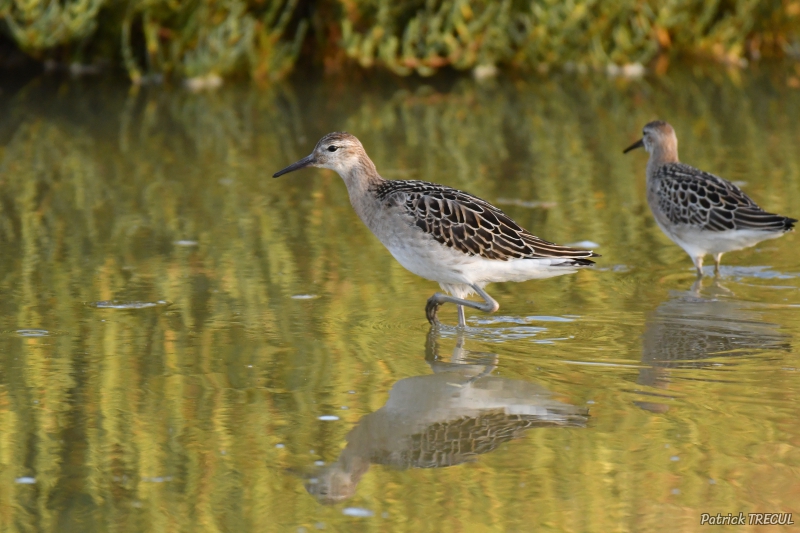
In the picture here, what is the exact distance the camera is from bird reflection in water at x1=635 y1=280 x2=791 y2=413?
703 cm

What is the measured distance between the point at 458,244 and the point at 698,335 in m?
1.62

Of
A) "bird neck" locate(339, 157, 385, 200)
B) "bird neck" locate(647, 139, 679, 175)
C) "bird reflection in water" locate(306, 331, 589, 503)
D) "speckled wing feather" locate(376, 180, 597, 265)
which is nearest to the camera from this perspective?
"bird reflection in water" locate(306, 331, 589, 503)

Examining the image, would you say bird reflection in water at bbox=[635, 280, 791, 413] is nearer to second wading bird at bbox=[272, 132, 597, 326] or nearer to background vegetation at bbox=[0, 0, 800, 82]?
second wading bird at bbox=[272, 132, 597, 326]

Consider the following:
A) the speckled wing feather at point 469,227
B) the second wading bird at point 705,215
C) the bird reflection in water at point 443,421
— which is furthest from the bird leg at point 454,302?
the second wading bird at point 705,215

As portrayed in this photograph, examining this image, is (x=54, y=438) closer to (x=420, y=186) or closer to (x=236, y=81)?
(x=420, y=186)

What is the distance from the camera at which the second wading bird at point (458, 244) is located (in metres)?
7.73

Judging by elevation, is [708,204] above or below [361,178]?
below

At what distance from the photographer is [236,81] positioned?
19016mm

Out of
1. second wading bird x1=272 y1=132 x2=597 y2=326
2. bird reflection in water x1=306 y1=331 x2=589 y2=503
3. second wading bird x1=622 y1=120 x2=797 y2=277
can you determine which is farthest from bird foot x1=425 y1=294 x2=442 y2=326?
second wading bird x1=622 y1=120 x2=797 y2=277

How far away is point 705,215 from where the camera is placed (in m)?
9.16

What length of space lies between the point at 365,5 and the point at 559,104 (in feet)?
11.3

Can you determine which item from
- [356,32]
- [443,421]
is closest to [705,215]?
[443,421]

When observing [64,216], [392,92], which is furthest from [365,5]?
[64,216]

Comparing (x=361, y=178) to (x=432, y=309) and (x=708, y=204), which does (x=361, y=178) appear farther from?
(x=708, y=204)
